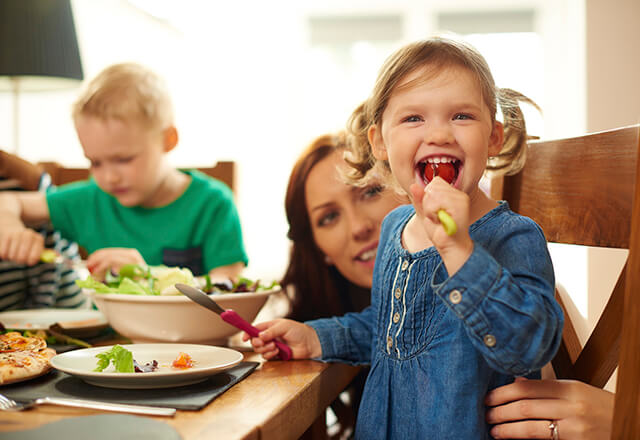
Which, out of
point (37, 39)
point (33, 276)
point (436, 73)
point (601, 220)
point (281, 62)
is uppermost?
point (281, 62)

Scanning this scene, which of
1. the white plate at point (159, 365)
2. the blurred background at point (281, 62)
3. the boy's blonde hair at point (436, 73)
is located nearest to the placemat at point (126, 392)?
the white plate at point (159, 365)

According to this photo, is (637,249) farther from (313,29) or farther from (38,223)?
(313,29)

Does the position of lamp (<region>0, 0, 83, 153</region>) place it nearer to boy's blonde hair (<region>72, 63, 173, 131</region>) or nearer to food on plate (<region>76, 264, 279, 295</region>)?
boy's blonde hair (<region>72, 63, 173, 131</region>)

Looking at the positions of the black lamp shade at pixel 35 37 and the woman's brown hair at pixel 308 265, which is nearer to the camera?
the woman's brown hair at pixel 308 265

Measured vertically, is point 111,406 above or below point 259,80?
below

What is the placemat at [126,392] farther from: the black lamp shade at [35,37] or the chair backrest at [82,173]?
the black lamp shade at [35,37]

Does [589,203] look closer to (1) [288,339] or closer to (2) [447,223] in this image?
(2) [447,223]

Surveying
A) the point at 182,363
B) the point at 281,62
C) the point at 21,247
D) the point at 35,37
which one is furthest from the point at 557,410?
the point at 281,62

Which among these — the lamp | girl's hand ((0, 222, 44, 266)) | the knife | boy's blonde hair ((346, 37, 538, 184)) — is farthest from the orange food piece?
the lamp

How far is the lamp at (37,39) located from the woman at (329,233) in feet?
2.72

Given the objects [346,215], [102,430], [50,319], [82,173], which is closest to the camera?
[102,430]

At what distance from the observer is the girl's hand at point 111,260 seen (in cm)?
116

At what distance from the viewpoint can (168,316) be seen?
891 millimetres

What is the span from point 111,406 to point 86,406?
0.03 meters
